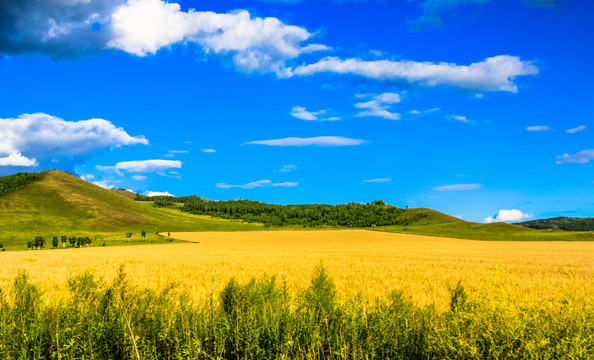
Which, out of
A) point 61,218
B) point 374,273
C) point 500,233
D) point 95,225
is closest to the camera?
point 374,273

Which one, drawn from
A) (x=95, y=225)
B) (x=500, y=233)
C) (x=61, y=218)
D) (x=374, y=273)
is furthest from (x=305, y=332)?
(x=61, y=218)

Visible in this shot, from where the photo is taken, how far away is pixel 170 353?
6414mm

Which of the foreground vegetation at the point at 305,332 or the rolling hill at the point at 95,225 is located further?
the rolling hill at the point at 95,225

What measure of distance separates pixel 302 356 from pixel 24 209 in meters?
215

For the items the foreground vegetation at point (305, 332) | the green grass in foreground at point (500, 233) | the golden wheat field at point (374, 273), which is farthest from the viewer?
the green grass in foreground at point (500, 233)

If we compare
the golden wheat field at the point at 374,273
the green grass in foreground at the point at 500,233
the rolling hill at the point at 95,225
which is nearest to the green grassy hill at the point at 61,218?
the rolling hill at the point at 95,225

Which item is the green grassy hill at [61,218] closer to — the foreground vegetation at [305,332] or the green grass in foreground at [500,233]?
the green grass in foreground at [500,233]

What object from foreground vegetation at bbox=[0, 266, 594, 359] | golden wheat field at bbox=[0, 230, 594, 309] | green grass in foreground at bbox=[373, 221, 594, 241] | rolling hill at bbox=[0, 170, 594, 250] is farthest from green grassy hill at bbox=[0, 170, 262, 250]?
foreground vegetation at bbox=[0, 266, 594, 359]

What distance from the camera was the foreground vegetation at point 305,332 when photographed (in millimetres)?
5059

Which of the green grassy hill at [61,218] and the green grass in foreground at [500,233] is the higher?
the green grassy hill at [61,218]

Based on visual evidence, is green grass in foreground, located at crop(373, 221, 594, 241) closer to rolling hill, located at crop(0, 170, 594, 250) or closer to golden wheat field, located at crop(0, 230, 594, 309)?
rolling hill, located at crop(0, 170, 594, 250)

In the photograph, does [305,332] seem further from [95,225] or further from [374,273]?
[95,225]

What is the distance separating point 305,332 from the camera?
6.41 meters

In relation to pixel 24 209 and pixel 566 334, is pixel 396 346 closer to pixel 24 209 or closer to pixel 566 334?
pixel 566 334
